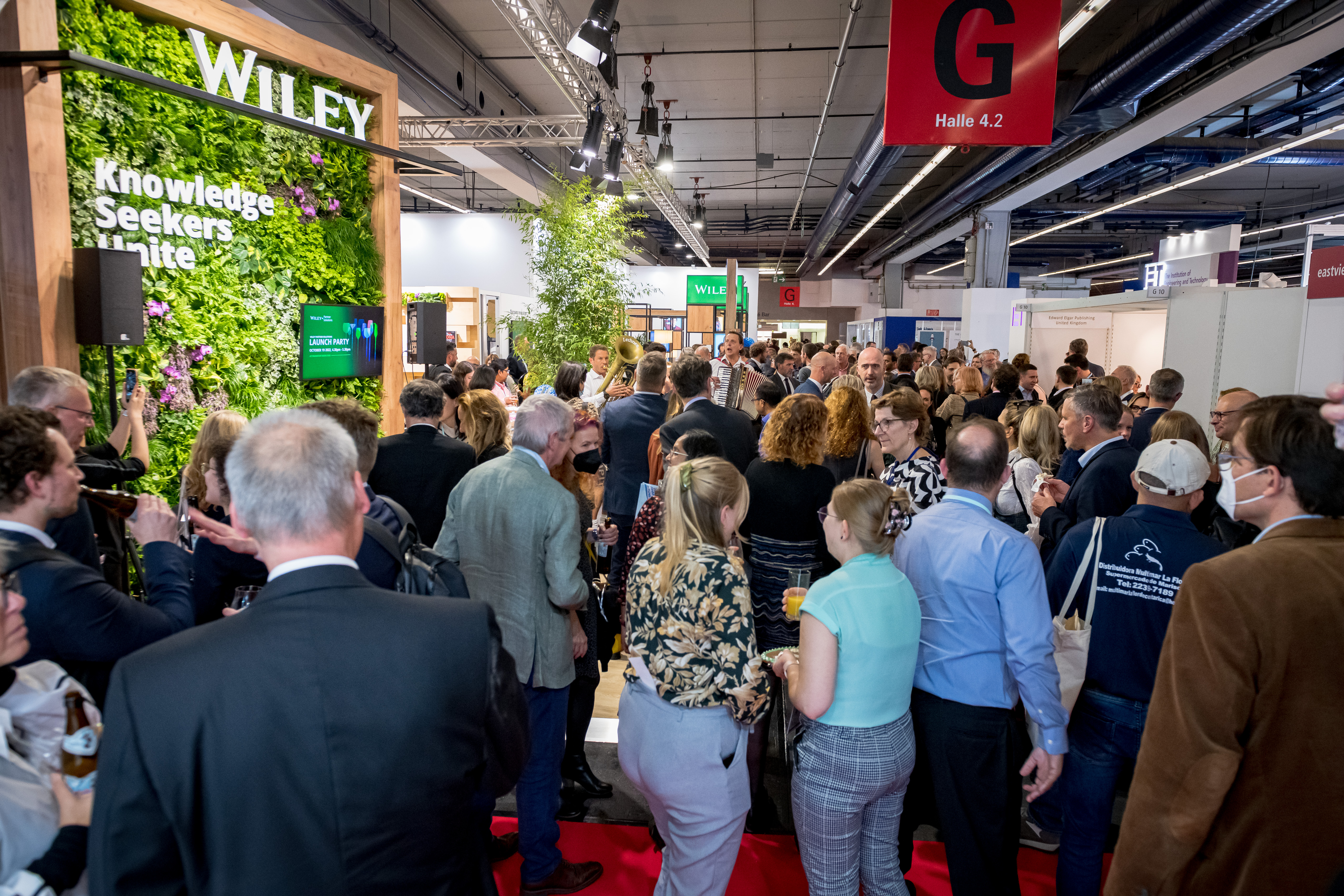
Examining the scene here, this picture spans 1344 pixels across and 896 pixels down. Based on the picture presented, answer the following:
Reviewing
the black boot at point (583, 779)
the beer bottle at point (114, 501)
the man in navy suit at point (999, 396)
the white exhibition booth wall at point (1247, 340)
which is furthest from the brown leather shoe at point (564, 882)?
the white exhibition booth wall at point (1247, 340)

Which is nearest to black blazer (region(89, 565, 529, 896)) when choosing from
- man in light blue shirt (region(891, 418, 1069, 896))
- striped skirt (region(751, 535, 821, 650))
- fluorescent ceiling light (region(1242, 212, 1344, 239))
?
man in light blue shirt (region(891, 418, 1069, 896))

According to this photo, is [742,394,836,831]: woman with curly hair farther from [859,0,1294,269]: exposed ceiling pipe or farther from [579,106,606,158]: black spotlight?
[579,106,606,158]: black spotlight

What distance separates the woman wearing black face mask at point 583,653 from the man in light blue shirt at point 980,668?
1177 mm

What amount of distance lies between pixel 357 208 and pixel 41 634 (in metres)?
5.19

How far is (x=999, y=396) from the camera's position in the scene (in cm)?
599

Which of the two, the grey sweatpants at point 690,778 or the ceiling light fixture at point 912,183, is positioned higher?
the ceiling light fixture at point 912,183

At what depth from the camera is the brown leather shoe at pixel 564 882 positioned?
253cm

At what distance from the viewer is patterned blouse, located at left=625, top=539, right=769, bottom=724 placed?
200 centimetres

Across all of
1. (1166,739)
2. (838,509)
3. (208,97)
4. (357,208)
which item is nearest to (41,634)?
(838,509)

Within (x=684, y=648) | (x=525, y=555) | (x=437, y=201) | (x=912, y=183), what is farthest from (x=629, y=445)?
(x=437, y=201)

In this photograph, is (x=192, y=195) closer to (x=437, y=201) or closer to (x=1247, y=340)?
(x=1247, y=340)

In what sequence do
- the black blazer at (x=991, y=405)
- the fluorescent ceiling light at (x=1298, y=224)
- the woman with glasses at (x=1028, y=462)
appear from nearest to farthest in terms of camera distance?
the woman with glasses at (x=1028, y=462), the black blazer at (x=991, y=405), the fluorescent ceiling light at (x=1298, y=224)

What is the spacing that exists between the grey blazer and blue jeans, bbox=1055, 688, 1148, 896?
1538mm

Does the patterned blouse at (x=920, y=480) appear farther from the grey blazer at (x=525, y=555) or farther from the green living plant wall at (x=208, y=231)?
the green living plant wall at (x=208, y=231)
